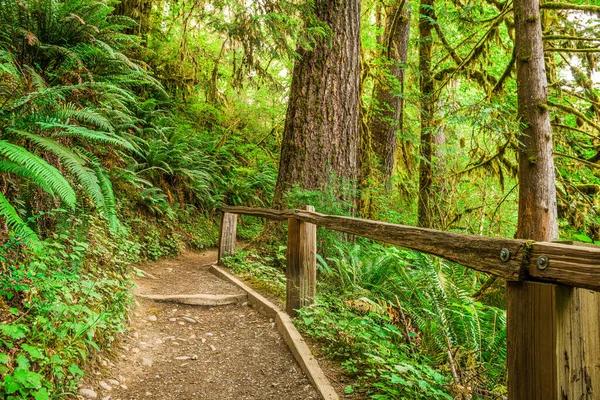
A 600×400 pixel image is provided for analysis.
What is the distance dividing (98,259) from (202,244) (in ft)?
15.1

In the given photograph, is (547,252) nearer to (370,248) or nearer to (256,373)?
(256,373)

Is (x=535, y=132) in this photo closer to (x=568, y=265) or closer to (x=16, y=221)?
(x=568, y=265)

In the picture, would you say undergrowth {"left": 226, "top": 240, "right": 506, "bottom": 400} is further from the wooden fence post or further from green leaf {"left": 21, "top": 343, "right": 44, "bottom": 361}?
green leaf {"left": 21, "top": 343, "right": 44, "bottom": 361}

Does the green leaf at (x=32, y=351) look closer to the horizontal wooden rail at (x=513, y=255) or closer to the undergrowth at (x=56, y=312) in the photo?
the undergrowth at (x=56, y=312)

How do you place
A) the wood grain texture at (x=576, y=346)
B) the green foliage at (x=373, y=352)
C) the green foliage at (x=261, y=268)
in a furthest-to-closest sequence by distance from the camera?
the green foliage at (x=261, y=268) → the green foliage at (x=373, y=352) → the wood grain texture at (x=576, y=346)

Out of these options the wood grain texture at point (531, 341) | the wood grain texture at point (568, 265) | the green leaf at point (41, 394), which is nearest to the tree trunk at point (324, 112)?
the green leaf at point (41, 394)

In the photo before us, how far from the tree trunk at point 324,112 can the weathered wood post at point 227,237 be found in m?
1.18

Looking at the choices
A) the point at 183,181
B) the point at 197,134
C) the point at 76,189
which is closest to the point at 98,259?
the point at 76,189

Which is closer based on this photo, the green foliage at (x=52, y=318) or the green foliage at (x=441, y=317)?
the green foliage at (x=52, y=318)

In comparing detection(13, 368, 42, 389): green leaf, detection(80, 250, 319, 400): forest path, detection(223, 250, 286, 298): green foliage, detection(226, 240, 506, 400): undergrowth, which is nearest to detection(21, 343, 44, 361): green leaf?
detection(13, 368, 42, 389): green leaf

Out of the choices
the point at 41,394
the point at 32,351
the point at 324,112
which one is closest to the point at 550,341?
the point at 41,394

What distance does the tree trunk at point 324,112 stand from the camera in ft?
21.7

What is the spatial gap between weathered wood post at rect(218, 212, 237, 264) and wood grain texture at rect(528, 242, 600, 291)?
619 centimetres

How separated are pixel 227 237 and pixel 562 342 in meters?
6.40
